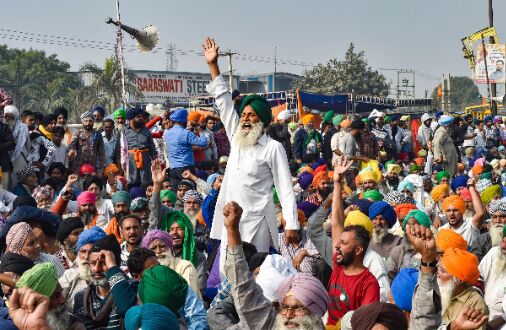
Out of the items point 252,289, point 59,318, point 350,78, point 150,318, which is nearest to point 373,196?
point 252,289

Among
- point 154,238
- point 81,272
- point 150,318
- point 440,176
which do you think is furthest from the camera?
point 440,176

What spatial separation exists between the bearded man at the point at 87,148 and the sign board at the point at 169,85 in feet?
161

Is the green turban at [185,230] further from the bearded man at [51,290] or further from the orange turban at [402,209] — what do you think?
the bearded man at [51,290]

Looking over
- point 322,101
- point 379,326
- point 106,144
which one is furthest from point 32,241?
point 322,101

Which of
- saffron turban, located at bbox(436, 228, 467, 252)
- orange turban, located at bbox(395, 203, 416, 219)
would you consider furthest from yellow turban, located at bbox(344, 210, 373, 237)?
orange turban, located at bbox(395, 203, 416, 219)

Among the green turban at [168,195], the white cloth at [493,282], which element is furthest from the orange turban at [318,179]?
the white cloth at [493,282]

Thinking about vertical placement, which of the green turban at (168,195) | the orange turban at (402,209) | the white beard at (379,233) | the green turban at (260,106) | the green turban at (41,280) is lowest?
the white beard at (379,233)

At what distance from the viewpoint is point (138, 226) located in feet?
24.1

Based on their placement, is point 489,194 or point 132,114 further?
point 132,114

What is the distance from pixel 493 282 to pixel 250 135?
2213 mm

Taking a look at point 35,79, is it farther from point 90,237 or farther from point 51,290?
point 51,290

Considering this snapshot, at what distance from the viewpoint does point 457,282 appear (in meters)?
5.97

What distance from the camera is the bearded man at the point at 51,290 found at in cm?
479

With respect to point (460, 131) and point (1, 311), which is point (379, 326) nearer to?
point (1, 311)
